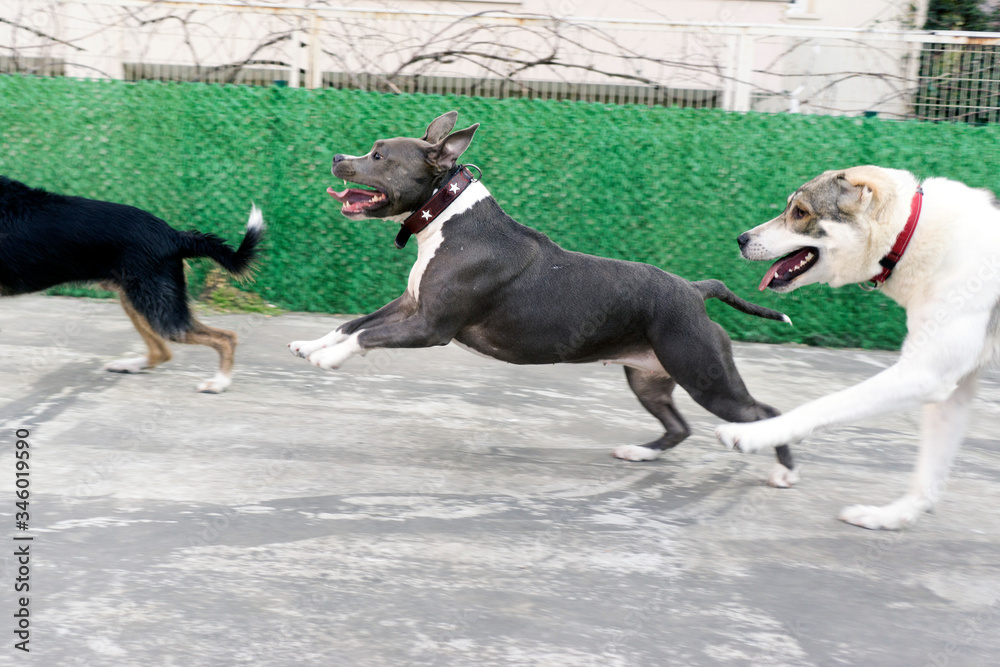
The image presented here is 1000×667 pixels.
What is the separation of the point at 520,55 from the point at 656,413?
4.49m

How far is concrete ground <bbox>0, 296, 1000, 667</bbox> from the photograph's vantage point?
8.96 ft

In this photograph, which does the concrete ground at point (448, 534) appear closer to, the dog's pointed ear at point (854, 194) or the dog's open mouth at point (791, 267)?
the dog's open mouth at point (791, 267)

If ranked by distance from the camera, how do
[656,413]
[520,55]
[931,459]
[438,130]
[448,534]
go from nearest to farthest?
[448,534] < [931,459] < [438,130] < [656,413] < [520,55]

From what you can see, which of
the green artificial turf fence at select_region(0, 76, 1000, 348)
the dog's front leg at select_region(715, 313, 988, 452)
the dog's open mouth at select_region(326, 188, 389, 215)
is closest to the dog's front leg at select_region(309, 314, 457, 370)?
the dog's open mouth at select_region(326, 188, 389, 215)

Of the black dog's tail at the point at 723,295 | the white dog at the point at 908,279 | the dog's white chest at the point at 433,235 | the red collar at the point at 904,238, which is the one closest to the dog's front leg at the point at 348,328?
the dog's white chest at the point at 433,235

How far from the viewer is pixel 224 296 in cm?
768

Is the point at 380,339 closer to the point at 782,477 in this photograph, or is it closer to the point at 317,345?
the point at 317,345

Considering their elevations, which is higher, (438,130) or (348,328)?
(438,130)

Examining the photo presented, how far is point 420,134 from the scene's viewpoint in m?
7.59

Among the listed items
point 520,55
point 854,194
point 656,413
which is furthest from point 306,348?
point 520,55

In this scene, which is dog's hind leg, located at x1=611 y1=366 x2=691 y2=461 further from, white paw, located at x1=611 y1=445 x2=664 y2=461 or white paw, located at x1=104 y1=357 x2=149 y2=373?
white paw, located at x1=104 y1=357 x2=149 y2=373

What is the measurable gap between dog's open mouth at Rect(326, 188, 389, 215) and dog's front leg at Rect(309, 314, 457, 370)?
1.90 feet

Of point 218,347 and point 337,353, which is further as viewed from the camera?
→ point 218,347

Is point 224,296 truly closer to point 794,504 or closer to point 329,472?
point 329,472
